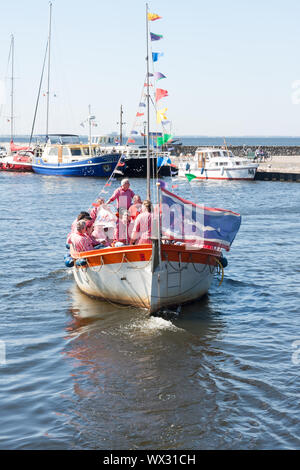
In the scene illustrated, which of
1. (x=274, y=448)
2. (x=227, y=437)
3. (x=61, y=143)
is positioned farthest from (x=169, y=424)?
(x=61, y=143)

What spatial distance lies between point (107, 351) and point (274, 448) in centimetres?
384

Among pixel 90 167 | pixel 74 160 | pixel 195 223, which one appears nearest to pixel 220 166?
pixel 90 167

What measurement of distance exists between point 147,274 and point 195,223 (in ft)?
4.85

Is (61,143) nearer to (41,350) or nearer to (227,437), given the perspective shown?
(41,350)

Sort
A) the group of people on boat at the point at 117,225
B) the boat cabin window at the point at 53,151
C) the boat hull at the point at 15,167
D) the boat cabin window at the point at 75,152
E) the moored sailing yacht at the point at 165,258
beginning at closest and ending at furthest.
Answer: the moored sailing yacht at the point at 165,258, the group of people on boat at the point at 117,225, the boat cabin window at the point at 75,152, the boat cabin window at the point at 53,151, the boat hull at the point at 15,167

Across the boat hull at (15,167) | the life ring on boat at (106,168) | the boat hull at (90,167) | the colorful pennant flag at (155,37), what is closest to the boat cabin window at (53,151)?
the boat hull at (90,167)

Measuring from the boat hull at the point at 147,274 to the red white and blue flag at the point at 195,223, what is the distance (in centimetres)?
29

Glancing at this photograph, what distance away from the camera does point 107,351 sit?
993cm

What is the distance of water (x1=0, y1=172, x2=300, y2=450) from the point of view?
721cm

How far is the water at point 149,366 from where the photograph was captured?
7.21m

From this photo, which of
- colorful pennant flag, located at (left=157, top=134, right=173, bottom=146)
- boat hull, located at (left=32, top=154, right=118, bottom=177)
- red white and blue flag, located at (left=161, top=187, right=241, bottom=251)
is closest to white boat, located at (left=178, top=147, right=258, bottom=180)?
boat hull, located at (left=32, top=154, right=118, bottom=177)

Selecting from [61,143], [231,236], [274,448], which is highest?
[61,143]

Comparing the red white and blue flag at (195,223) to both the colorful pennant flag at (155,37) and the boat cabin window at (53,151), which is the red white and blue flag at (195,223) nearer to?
the colorful pennant flag at (155,37)

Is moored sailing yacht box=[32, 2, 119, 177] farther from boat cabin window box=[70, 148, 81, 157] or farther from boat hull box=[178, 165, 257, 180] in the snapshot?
boat hull box=[178, 165, 257, 180]
